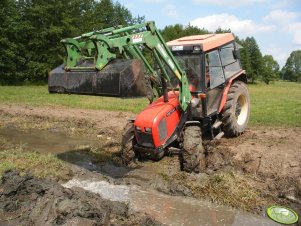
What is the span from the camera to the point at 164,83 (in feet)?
24.7

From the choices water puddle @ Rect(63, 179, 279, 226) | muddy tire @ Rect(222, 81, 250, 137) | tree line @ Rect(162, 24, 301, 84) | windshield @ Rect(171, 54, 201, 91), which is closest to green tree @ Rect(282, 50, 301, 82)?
tree line @ Rect(162, 24, 301, 84)

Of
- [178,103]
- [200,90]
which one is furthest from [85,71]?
[200,90]

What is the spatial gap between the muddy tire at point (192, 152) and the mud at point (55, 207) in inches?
75.2

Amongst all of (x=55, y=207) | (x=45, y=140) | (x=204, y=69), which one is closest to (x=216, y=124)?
(x=204, y=69)

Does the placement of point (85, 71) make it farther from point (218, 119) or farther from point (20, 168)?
point (218, 119)

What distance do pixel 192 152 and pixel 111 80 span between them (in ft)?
7.78

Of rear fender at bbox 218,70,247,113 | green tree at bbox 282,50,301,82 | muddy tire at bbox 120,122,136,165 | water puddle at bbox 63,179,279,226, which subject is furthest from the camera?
green tree at bbox 282,50,301,82

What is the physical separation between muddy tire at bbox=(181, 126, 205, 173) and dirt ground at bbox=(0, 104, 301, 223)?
0.64ft

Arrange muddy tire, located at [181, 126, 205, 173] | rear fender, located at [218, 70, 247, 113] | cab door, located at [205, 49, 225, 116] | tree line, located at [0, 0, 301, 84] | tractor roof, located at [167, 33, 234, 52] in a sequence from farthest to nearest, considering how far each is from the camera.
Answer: tree line, located at [0, 0, 301, 84] → rear fender, located at [218, 70, 247, 113] → cab door, located at [205, 49, 225, 116] → tractor roof, located at [167, 33, 234, 52] → muddy tire, located at [181, 126, 205, 173]

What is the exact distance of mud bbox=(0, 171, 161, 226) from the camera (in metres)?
5.08

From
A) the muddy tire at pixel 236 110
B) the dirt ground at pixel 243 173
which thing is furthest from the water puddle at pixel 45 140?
the muddy tire at pixel 236 110

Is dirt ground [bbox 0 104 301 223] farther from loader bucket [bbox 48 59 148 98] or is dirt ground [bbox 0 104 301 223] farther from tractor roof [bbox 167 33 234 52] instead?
tractor roof [bbox 167 33 234 52]

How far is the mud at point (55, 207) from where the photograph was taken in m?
5.08

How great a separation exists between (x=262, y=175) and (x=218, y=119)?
6.59 feet
